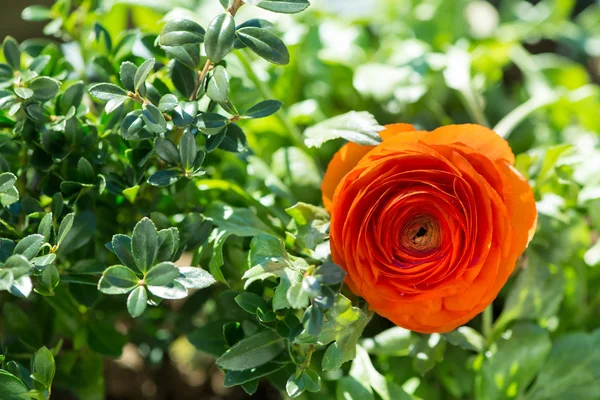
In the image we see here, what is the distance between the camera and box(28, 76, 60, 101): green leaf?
464mm

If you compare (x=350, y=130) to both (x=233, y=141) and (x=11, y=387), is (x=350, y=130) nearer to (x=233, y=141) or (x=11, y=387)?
(x=233, y=141)

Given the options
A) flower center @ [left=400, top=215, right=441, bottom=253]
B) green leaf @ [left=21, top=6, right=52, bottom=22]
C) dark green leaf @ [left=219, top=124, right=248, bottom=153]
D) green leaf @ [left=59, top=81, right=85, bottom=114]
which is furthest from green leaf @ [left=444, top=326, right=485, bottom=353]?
green leaf @ [left=21, top=6, right=52, bottom=22]

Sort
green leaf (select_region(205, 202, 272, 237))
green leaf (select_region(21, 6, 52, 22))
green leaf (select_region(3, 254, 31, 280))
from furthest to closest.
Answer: green leaf (select_region(21, 6, 52, 22)) < green leaf (select_region(205, 202, 272, 237)) < green leaf (select_region(3, 254, 31, 280))

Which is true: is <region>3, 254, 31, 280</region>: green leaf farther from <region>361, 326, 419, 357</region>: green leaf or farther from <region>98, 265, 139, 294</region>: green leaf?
<region>361, 326, 419, 357</region>: green leaf

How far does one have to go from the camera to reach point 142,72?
1.41 ft

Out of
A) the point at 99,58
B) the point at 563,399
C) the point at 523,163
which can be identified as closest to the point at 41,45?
the point at 99,58

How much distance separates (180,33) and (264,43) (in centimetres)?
5

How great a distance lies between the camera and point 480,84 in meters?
0.75

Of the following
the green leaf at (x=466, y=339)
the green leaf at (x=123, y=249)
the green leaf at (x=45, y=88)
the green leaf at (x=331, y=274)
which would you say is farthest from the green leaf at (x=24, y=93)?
the green leaf at (x=466, y=339)

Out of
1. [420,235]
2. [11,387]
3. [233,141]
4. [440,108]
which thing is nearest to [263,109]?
[233,141]

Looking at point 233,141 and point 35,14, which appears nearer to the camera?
point 233,141

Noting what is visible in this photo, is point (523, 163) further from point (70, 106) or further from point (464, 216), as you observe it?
point (70, 106)

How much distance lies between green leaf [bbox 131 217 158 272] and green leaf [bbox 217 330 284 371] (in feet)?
0.26

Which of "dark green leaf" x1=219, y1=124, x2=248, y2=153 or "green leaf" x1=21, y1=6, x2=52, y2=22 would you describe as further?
"green leaf" x1=21, y1=6, x2=52, y2=22
